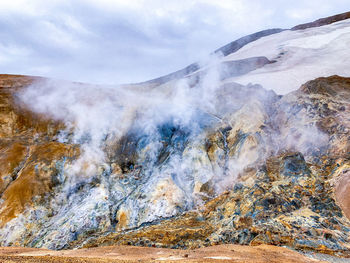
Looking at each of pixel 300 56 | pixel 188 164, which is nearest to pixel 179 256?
pixel 188 164

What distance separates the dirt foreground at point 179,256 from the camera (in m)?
13.0

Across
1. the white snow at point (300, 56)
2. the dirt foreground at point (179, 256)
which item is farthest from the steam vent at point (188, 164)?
the white snow at point (300, 56)

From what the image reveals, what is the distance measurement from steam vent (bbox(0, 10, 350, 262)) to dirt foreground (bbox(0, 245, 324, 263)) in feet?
0.46

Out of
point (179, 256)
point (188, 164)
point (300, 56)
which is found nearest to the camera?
point (179, 256)

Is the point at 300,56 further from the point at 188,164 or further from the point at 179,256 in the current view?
the point at 179,256

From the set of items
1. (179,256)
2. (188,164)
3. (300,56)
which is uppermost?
(300,56)

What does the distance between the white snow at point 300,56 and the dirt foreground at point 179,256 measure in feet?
71.2

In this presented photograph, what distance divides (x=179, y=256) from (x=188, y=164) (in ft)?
43.5

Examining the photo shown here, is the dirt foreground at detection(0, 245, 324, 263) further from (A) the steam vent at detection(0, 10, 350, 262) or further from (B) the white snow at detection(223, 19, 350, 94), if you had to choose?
(B) the white snow at detection(223, 19, 350, 94)

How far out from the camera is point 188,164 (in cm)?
2725

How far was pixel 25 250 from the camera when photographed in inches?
733

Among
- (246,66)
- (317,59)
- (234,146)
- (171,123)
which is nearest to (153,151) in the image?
(171,123)

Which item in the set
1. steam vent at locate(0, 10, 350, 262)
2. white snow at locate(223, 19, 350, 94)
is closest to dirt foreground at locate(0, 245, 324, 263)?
steam vent at locate(0, 10, 350, 262)

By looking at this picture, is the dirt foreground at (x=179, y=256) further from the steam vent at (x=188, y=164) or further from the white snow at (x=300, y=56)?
the white snow at (x=300, y=56)
